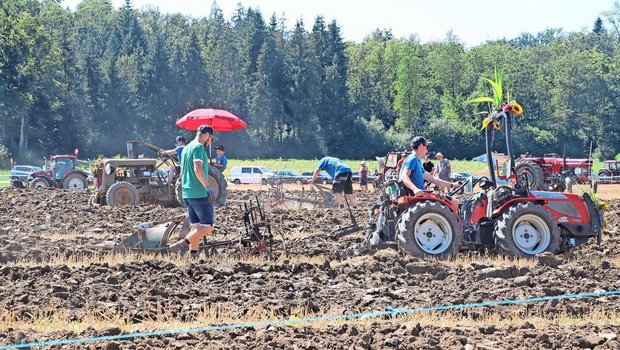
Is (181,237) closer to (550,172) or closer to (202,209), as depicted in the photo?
(202,209)

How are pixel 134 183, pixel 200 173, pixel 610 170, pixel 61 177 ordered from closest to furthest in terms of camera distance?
pixel 200 173 < pixel 134 183 < pixel 61 177 < pixel 610 170

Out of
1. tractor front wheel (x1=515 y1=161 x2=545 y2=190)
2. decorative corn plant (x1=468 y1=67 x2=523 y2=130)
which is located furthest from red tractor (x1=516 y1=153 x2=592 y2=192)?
decorative corn plant (x1=468 y1=67 x2=523 y2=130)

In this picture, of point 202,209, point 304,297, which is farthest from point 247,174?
point 304,297

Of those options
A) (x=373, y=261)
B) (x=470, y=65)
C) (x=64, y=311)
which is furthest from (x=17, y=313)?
(x=470, y=65)

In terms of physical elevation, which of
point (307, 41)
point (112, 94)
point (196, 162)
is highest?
point (307, 41)

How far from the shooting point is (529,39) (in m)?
170

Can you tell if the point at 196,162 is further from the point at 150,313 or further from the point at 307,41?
the point at 307,41

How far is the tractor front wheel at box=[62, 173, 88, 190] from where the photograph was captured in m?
35.2

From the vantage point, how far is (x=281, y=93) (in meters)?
89.3

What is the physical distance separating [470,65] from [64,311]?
94.6m

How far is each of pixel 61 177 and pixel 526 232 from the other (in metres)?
29.7

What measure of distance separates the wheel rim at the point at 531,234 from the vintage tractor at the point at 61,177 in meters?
24.7

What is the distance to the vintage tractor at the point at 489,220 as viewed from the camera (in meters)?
12.3

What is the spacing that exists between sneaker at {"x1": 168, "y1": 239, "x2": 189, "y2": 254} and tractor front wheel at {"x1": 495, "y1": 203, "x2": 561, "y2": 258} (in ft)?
12.9
